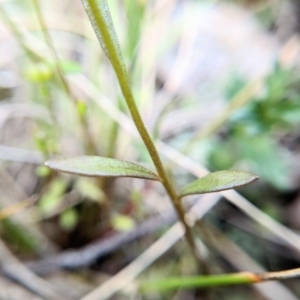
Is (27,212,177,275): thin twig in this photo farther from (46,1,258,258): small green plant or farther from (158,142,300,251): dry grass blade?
(46,1,258,258): small green plant

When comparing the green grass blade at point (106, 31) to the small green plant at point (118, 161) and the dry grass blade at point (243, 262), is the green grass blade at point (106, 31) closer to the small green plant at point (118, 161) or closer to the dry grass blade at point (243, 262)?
the small green plant at point (118, 161)

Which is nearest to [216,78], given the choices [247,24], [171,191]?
[247,24]

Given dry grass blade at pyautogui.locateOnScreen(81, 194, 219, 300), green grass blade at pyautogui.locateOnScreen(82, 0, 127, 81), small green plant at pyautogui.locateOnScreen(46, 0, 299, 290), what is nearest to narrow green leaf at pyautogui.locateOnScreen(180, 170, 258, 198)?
small green plant at pyautogui.locateOnScreen(46, 0, 299, 290)

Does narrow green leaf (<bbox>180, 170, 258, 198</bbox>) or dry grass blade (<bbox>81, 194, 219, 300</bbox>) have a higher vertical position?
narrow green leaf (<bbox>180, 170, 258, 198</bbox>)

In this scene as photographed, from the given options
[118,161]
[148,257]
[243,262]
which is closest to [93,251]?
[148,257]

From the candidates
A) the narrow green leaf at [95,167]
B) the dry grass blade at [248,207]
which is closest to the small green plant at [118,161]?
the narrow green leaf at [95,167]

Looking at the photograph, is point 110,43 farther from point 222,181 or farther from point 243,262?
point 243,262
